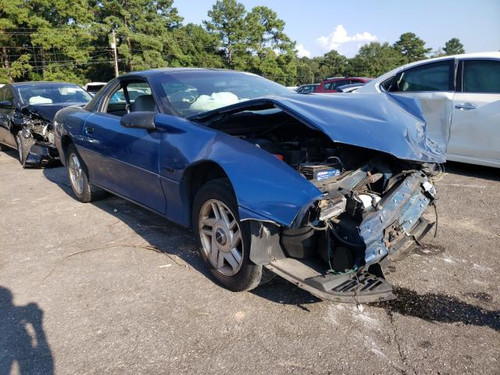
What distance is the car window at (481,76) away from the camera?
5312 millimetres

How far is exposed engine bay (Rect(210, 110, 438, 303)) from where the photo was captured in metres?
2.39

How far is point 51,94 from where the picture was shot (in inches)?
333

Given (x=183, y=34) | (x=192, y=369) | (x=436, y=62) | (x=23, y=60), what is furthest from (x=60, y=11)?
(x=192, y=369)

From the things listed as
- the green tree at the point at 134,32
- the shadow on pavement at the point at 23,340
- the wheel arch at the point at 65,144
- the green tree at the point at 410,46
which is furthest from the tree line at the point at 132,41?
the shadow on pavement at the point at 23,340

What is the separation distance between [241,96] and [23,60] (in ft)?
146

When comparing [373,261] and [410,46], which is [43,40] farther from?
[410,46]

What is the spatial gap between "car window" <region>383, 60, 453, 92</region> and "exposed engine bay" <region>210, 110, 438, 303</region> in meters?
3.24

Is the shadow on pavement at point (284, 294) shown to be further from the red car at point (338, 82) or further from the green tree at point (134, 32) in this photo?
the green tree at point (134, 32)

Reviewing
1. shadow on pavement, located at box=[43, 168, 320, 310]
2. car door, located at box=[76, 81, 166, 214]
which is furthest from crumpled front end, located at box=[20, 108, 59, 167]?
car door, located at box=[76, 81, 166, 214]

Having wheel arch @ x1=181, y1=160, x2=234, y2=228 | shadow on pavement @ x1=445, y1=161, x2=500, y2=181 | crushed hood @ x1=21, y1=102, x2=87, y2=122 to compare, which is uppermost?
crushed hood @ x1=21, y1=102, x2=87, y2=122

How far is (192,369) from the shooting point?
2.21 meters

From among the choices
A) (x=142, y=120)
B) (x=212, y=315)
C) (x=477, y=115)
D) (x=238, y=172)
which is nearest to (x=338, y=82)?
(x=477, y=115)

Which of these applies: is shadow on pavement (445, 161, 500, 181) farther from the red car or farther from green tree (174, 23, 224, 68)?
green tree (174, 23, 224, 68)

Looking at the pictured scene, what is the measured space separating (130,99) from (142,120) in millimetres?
1277
